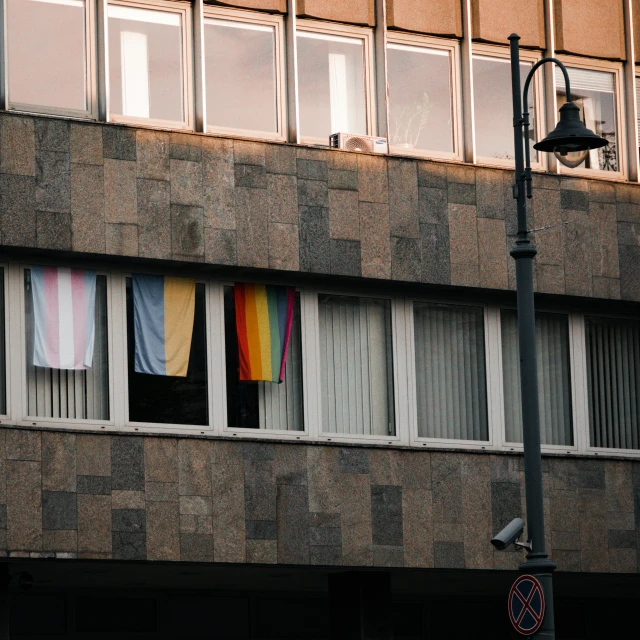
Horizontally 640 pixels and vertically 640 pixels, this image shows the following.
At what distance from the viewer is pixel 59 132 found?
838 inches

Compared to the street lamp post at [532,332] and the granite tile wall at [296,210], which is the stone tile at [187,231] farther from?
the street lamp post at [532,332]

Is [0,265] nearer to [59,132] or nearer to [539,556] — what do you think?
[59,132]

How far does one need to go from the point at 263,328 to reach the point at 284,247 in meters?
1.12

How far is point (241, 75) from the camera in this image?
22922 mm

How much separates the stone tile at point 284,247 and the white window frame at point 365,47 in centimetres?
149

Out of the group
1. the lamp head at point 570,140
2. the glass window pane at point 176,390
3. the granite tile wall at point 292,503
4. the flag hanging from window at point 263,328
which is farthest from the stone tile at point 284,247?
the lamp head at point 570,140

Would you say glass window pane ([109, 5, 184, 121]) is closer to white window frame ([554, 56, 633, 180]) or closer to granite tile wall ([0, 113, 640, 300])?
granite tile wall ([0, 113, 640, 300])

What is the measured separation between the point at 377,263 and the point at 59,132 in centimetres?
469

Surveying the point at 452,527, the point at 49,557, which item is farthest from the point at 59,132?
the point at 452,527

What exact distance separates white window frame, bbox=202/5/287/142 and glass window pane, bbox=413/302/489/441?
126 inches

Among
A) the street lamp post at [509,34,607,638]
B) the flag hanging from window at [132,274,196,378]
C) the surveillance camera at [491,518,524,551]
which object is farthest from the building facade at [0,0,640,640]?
the street lamp post at [509,34,607,638]

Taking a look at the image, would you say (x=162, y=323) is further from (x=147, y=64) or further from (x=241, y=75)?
(x=241, y=75)

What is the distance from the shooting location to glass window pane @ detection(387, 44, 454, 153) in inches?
945

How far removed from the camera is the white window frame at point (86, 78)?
21.3 meters
